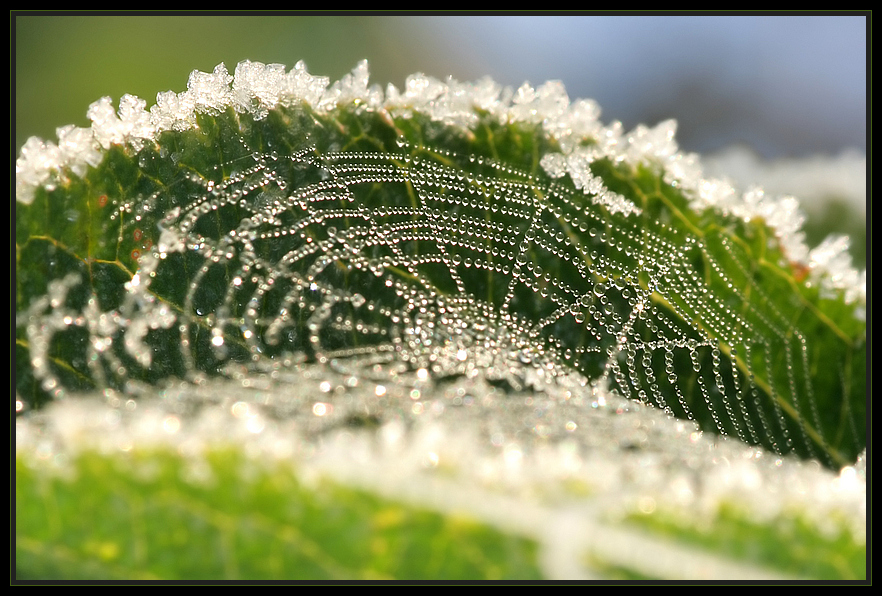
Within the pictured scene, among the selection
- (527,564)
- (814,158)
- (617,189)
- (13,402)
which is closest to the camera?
(527,564)

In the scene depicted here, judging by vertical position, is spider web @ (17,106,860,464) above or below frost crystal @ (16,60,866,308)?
below

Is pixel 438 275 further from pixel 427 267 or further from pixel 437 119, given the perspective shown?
pixel 437 119

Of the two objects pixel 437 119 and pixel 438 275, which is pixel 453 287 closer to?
pixel 438 275

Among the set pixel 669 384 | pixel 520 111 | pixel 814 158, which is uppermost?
pixel 814 158

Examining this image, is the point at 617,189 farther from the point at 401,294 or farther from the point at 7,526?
the point at 7,526

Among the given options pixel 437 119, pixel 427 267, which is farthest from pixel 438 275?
pixel 437 119

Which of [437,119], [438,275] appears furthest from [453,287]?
[437,119]

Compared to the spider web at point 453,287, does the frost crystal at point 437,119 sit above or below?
above

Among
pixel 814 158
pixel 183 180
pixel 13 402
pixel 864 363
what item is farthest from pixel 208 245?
pixel 814 158
